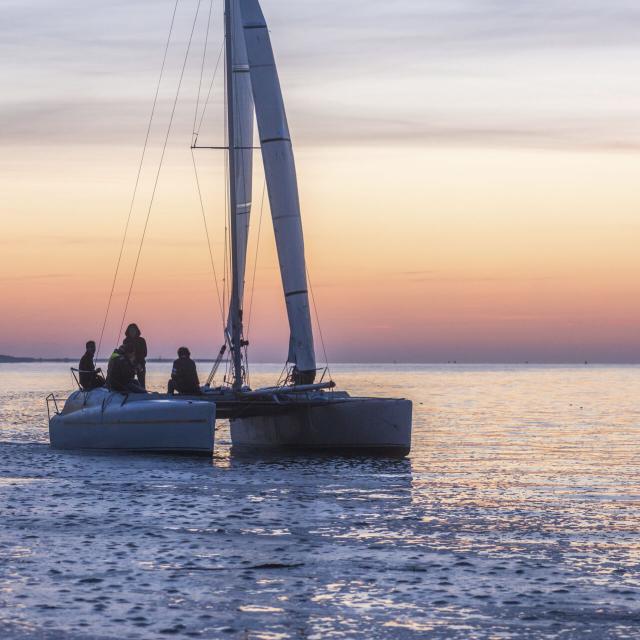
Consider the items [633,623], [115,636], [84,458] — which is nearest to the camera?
[115,636]

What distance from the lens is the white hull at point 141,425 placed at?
26.8m

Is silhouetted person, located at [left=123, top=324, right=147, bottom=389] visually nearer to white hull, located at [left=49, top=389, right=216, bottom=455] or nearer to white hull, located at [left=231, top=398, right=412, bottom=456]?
white hull, located at [left=49, top=389, right=216, bottom=455]

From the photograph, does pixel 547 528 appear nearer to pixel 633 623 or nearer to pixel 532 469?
pixel 633 623

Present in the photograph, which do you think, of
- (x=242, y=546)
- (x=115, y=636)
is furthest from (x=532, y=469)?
(x=115, y=636)

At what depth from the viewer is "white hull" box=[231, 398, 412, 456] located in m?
28.7

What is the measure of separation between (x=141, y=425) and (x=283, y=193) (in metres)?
7.08

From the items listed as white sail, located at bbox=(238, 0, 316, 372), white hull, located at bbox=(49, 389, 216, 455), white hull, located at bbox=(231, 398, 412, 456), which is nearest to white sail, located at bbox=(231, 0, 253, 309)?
white sail, located at bbox=(238, 0, 316, 372)

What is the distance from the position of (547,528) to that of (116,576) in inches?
269

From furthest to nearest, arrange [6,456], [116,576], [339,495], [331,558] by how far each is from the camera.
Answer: [6,456] → [339,495] → [331,558] → [116,576]

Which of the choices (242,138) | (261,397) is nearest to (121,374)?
(261,397)

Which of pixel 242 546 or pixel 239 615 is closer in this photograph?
pixel 239 615

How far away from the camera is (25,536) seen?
15.3 meters

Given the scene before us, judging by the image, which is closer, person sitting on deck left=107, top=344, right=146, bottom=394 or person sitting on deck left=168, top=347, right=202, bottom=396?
person sitting on deck left=107, top=344, right=146, bottom=394

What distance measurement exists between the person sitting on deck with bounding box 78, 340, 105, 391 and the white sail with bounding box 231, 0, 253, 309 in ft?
13.4
